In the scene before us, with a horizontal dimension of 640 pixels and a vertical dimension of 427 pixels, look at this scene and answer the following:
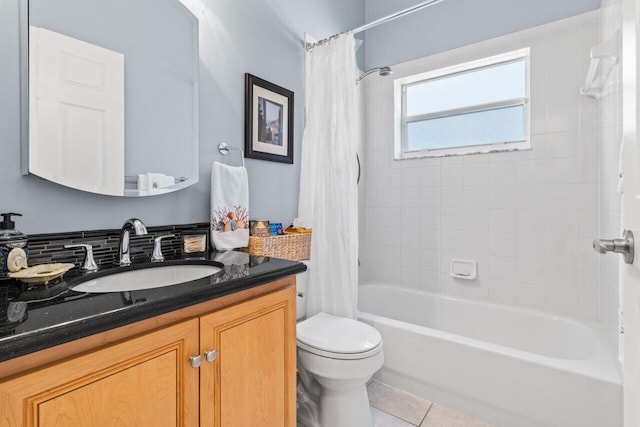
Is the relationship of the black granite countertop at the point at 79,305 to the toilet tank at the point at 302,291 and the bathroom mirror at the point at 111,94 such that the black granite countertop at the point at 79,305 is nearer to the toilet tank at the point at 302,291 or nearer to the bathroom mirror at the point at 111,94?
the bathroom mirror at the point at 111,94

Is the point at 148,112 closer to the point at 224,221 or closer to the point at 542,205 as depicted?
the point at 224,221

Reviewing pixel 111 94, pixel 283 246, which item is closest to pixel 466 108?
pixel 283 246

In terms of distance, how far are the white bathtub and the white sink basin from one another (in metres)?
1.14

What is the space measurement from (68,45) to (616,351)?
2.62 m

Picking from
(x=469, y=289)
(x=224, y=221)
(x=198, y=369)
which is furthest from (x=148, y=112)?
(x=469, y=289)

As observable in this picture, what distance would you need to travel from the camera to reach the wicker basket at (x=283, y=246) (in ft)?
5.30

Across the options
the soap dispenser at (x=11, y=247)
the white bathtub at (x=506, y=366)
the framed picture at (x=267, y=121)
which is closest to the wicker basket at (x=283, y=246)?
the framed picture at (x=267, y=121)

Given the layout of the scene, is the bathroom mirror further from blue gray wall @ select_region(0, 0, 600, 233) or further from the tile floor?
the tile floor

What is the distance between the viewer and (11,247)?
3.03 feet

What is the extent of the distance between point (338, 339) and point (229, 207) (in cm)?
79

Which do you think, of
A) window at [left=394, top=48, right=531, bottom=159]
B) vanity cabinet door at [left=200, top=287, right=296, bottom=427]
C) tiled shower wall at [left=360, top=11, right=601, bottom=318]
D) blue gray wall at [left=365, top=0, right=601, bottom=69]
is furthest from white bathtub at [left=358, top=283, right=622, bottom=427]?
blue gray wall at [left=365, top=0, right=601, bottom=69]

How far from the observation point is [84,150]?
1157 millimetres

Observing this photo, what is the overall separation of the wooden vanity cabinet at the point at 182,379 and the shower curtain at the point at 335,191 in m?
0.66

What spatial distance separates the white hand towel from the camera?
1512mm
